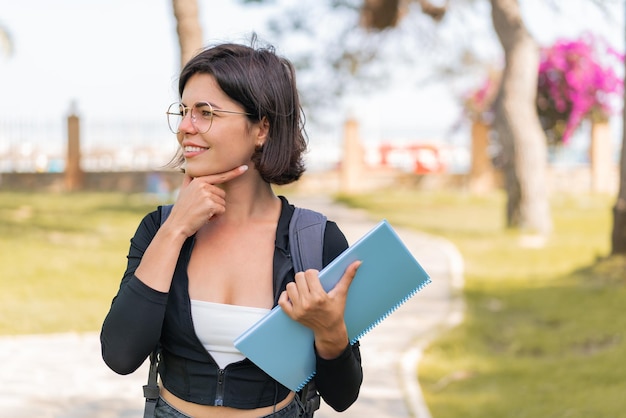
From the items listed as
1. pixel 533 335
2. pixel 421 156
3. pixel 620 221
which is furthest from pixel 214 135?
pixel 421 156

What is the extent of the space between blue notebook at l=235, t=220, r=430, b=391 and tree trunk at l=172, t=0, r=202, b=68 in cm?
801

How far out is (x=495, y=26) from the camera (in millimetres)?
16422

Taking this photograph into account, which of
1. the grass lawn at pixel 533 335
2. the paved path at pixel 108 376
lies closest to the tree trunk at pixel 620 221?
the grass lawn at pixel 533 335

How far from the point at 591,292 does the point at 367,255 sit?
795 cm

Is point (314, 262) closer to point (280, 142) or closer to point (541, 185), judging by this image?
point (280, 142)

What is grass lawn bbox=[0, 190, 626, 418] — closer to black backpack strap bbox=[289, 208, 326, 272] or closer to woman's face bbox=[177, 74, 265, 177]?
black backpack strap bbox=[289, 208, 326, 272]

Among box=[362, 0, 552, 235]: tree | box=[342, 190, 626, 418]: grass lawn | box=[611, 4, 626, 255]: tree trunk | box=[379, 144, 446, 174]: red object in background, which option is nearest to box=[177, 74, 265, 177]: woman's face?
box=[342, 190, 626, 418]: grass lawn

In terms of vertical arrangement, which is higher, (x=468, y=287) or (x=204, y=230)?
(x=204, y=230)

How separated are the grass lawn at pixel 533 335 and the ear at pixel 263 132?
3.94m

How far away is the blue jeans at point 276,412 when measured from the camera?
2.29 m

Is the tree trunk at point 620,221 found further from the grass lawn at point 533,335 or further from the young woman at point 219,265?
the young woman at point 219,265

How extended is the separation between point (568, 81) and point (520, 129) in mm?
5100

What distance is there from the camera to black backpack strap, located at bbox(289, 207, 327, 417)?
2285 mm

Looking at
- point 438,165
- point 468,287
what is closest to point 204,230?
point 468,287
